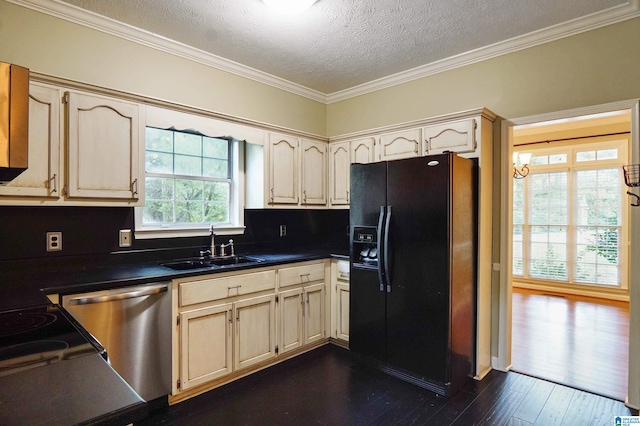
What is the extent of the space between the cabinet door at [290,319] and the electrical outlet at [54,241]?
1.63m

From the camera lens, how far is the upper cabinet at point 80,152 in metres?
2.11

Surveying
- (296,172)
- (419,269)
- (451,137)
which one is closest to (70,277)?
(296,172)

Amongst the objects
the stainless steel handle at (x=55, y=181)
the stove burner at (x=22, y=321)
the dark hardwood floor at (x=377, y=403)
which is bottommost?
the dark hardwood floor at (x=377, y=403)

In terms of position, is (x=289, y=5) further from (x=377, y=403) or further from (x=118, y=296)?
(x=377, y=403)

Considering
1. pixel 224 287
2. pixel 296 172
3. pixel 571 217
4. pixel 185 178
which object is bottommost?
pixel 224 287

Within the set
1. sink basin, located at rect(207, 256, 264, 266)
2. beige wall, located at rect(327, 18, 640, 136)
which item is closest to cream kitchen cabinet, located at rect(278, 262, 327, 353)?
sink basin, located at rect(207, 256, 264, 266)

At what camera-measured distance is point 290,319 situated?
10.4ft

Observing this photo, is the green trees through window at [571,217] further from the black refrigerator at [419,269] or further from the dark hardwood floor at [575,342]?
the black refrigerator at [419,269]

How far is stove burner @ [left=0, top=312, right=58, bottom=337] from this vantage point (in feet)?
4.19

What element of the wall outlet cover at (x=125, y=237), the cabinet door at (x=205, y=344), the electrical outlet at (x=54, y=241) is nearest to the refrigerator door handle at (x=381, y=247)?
the cabinet door at (x=205, y=344)

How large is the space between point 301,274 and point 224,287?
0.79 metres

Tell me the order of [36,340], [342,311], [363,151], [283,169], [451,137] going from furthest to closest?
1. [363,151]
2. [283,169]
3. [342,311]
4. [451,137]
5. [36,340]

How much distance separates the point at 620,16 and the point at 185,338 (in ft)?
12.1

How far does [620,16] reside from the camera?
243 cm
